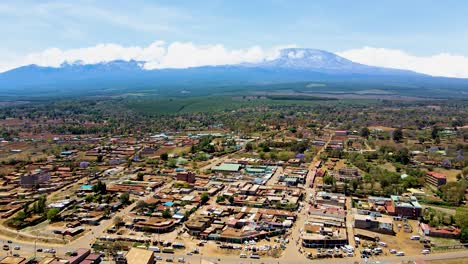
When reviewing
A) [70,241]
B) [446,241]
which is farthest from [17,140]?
[446,241]

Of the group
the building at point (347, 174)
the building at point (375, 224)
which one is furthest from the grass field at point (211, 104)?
the building at point (375, 224)

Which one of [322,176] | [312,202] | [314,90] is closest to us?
[312,202]

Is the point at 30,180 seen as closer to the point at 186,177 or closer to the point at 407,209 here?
the point at 186,177

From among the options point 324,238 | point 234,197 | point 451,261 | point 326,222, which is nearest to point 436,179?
point 326,222

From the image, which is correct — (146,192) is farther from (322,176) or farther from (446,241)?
(446,241)

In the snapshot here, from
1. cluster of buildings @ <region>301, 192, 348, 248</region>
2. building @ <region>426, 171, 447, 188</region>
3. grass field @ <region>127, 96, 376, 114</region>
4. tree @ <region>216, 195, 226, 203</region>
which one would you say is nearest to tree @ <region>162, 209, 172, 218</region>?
tree @ <region>216, 195, 226, 203</region>
